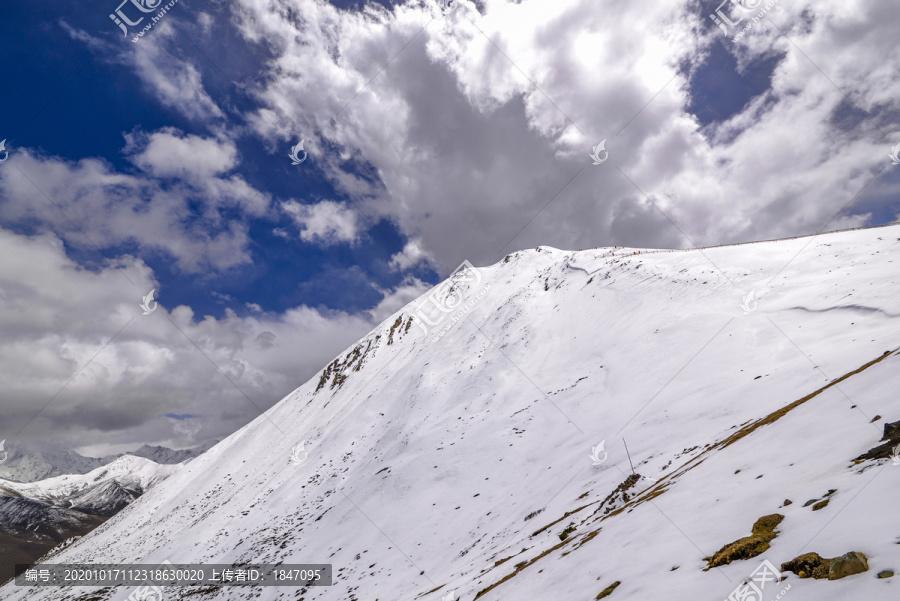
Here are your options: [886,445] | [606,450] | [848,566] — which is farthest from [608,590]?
[606,450]

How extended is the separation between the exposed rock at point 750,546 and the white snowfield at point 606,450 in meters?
0.17

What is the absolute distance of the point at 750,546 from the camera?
6.42m

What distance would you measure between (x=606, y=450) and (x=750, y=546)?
50.5ft

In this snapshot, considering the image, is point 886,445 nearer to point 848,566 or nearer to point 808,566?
point 808,566

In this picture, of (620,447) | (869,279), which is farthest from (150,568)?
(869,279)

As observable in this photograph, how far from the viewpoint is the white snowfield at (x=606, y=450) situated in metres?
7.79

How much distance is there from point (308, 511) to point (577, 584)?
106 ft

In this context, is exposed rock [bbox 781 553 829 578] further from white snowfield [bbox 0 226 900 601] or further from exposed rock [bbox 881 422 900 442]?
exposed rock [bbox 881 422 900 442]

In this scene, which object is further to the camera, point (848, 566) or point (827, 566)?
point (827, 566)

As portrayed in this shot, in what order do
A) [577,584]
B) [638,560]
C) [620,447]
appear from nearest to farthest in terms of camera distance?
1. [638,560]
2. [577,584]
3. [620,447]

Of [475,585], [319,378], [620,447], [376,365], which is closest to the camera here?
[475,585]

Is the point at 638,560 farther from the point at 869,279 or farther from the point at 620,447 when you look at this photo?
the point at 869,279

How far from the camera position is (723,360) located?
79.4 ft

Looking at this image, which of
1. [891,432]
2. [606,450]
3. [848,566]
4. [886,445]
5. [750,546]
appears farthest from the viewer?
[606,450]
